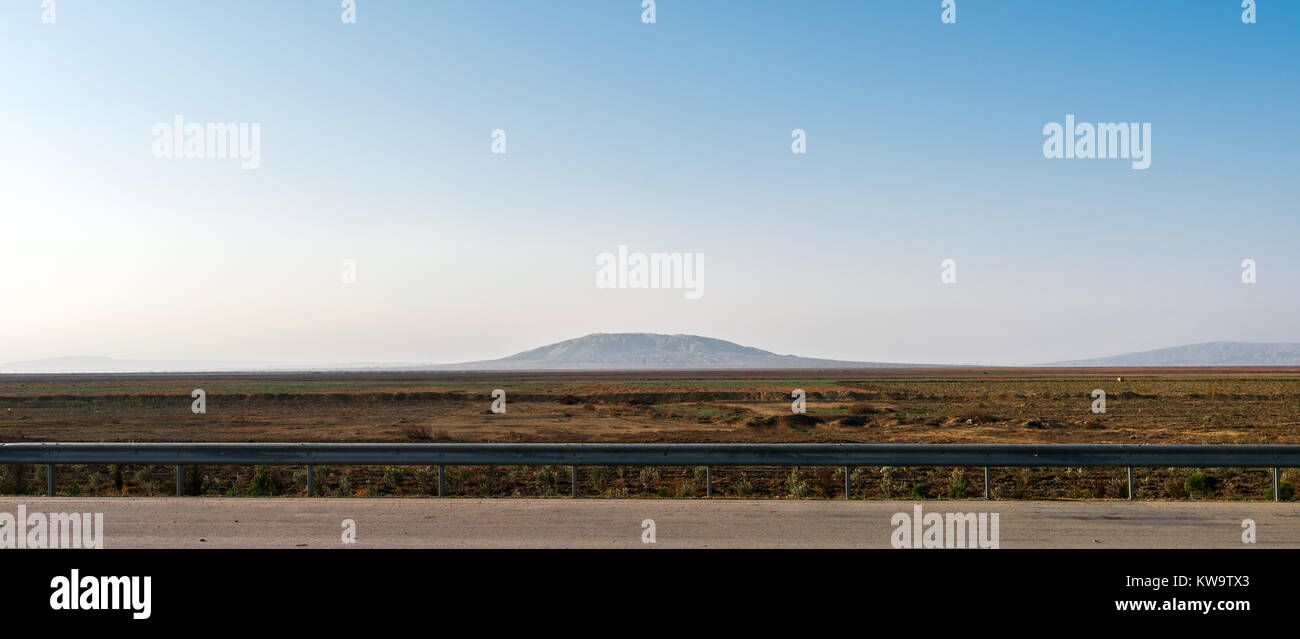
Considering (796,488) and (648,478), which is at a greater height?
(796,488)

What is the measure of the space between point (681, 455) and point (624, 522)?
7.64 ft

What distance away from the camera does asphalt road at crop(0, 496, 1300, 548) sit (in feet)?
27.7

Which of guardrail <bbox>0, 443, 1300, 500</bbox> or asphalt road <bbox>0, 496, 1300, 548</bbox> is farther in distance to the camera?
guardrail <bbox>0, 443, 1300, 500</bbox>

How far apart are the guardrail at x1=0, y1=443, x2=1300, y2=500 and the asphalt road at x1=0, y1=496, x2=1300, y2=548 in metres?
0.66

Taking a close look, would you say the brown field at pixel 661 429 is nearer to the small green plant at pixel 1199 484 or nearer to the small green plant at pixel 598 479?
the small green plant at pixel 598 479

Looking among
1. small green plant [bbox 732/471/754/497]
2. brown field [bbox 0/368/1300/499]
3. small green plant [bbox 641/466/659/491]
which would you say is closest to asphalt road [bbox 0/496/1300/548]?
small green plant [bbox 732/471/754/497]

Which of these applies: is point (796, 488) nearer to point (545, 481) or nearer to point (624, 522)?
point (624, 522)

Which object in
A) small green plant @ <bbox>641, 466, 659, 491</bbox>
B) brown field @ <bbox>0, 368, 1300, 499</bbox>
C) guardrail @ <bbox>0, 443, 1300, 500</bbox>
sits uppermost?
guardrail @ <bbox>0, 443, 1300, 500</bbox>

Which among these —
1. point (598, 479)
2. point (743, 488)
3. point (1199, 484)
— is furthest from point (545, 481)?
point (1199, 484)

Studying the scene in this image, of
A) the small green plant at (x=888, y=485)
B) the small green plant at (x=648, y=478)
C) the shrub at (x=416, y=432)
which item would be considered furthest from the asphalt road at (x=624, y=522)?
the shrub at (x=416, y=432)

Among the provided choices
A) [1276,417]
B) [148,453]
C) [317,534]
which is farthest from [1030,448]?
[1276,417]

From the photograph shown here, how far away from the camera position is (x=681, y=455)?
1178cm

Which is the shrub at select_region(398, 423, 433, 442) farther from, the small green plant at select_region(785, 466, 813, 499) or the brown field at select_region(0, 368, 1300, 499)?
the small green plant at select_region(785, 466, 813, 499)

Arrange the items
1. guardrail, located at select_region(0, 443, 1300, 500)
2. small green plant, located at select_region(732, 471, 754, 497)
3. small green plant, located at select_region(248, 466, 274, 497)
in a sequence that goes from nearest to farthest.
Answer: guardrail, located at select_region(0, 443, 1300, 500)
small green plant, located at select_region(248, 466, 274, 497)
small green plant, located at select_region(732, 471, 754, 497)
